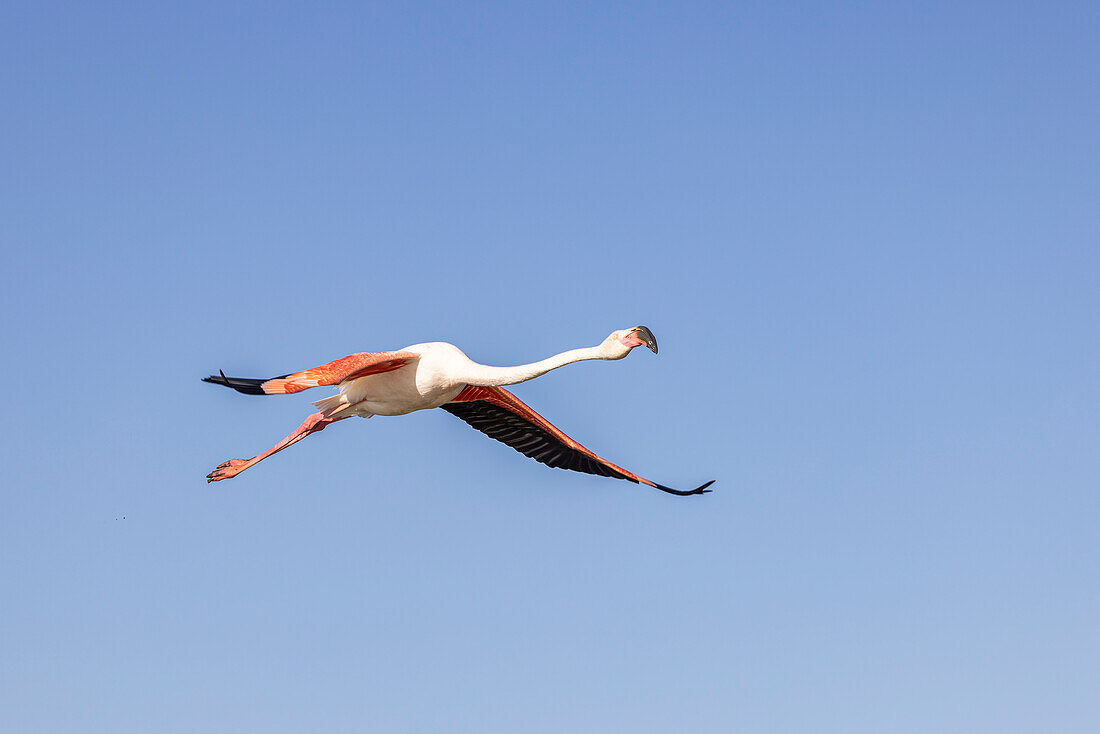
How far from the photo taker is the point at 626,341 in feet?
64.0

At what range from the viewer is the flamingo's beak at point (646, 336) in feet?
63.3

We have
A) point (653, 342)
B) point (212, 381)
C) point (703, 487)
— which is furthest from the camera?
point (703, 487)

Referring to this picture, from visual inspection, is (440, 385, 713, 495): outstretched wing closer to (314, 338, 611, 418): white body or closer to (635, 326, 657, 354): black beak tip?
(314, 338, 611, 418): white body

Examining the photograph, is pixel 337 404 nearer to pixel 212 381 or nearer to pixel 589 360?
pixel 212 381

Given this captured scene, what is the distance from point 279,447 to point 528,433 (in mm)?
5254

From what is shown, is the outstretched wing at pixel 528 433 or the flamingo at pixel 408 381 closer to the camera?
the flamingo at pixel 408 381

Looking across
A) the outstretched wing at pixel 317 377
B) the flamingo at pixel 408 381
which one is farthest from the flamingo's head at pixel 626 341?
the outstretched wing at pixel 317 377

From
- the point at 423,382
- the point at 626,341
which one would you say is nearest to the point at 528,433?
the point at 423,382

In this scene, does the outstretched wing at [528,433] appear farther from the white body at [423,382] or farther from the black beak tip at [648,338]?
the black beak tip at [648,338]

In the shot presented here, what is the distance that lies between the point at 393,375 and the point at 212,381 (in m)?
2.71

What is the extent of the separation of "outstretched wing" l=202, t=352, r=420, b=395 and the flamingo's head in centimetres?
346

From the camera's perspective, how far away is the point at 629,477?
2500cm

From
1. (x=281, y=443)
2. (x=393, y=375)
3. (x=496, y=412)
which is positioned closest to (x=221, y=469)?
(x=281, y=443)

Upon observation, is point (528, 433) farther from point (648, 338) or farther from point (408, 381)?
point (648, 338)
